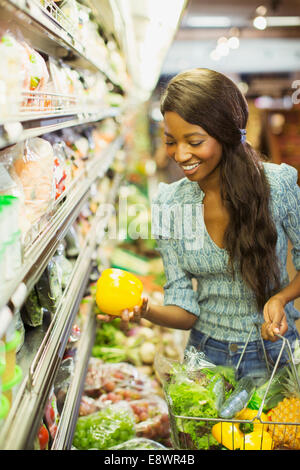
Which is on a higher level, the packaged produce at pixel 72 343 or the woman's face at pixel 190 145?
the woman's face at pixel 190 145

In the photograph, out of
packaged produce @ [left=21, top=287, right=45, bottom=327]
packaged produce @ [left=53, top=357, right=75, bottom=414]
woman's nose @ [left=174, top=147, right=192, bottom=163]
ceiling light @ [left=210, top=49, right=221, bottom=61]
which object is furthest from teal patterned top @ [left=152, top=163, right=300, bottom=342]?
ceiling light @ [left=210, top=49, right=221, bottom=61]

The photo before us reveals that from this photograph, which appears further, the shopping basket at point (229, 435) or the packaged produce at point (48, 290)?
the packaged produce at point (48, 290)

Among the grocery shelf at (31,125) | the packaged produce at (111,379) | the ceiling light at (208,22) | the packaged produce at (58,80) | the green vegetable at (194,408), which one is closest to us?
the grocery shelf at (31,125)

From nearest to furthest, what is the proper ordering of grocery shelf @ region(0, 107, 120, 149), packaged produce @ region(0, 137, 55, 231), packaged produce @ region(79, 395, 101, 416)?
grocery shelf @ region(0, 107, 120, 149) < packaged produce @ region(0, 137, 55, 231) < packaged produce @ region(79, 395, 101, 416)

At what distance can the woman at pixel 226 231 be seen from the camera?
1537mm

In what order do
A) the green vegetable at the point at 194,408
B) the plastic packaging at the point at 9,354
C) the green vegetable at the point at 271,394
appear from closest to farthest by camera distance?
the plastic packaging at the point at 9,354
the green vegetable at the point at 194,408
the green vegetable at the point at 271,394

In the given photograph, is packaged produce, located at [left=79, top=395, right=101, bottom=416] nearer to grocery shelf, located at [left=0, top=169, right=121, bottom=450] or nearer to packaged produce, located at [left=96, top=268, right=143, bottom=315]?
grocery shelf, located at [left=0, top=169, right=121, bottom=450]

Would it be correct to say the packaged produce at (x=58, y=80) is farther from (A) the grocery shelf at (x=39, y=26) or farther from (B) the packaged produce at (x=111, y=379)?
(B) the packaged produce at (x=111, y=379)

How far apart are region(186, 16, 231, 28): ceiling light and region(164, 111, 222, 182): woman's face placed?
915cm

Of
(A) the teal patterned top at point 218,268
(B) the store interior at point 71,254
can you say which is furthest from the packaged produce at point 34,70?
(A) the teal patterned top at point 218,268

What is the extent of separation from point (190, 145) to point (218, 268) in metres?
0.49

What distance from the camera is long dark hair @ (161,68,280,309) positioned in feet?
5.04

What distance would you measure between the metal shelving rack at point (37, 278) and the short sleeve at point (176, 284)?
0.43m
